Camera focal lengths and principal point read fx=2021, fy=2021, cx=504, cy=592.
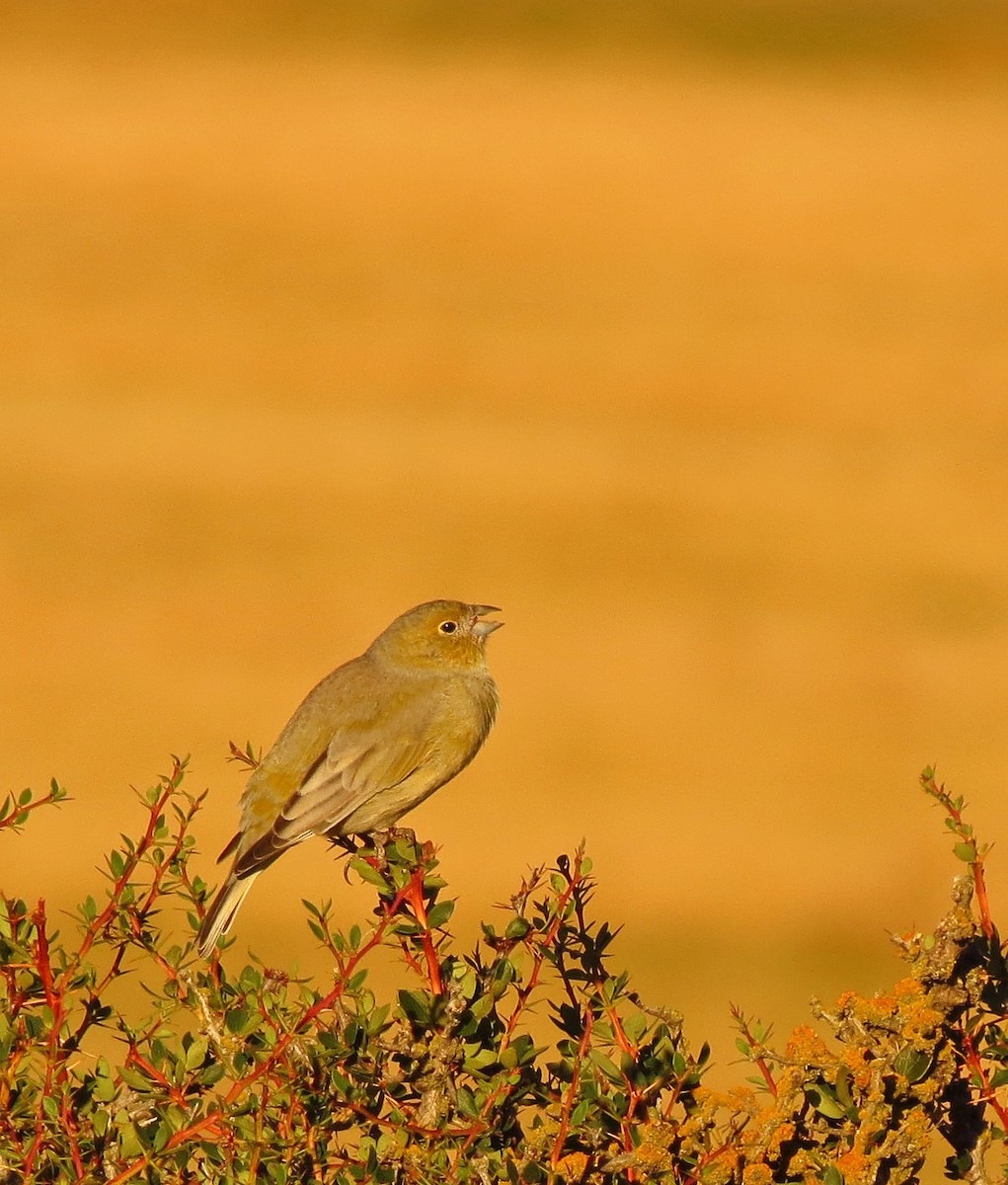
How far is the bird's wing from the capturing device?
707cm

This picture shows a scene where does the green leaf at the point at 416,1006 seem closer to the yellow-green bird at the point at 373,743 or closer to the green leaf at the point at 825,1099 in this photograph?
the green leaf at the point at 825,1099

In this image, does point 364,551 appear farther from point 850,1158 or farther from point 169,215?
point 850,1158

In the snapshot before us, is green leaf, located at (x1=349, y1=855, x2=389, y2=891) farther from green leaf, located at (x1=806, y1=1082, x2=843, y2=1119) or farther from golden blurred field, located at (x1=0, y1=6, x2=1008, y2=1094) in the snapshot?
golden blurred field, located at (x1=0, y1=6, x2=1008, y2=1094)

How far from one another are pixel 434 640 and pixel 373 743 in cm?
85

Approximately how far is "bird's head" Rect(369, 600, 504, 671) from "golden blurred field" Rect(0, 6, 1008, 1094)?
4.16 m

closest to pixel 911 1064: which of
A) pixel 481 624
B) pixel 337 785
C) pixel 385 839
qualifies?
pixel 385 839

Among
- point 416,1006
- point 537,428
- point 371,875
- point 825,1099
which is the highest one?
point 537,428

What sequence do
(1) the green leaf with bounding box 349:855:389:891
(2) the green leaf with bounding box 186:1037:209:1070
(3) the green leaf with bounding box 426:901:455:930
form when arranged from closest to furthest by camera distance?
(2) the green leaf with bounding box 186:1037:209:1070
(3) the green leaf with bounding box 426:901:455:930
(1) the green leaf with bounding box 349:855:389:891

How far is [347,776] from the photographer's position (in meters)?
7.24

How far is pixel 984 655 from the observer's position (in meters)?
17.6

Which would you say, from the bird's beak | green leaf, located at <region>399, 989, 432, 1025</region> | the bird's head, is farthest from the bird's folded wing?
green leaf, located at <region>399, 989, 432, 1025</region>

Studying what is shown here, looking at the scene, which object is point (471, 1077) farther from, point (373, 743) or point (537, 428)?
point (537, 428)

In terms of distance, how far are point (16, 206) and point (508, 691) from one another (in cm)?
1512

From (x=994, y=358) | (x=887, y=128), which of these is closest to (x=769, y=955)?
(x=994, y=358)
